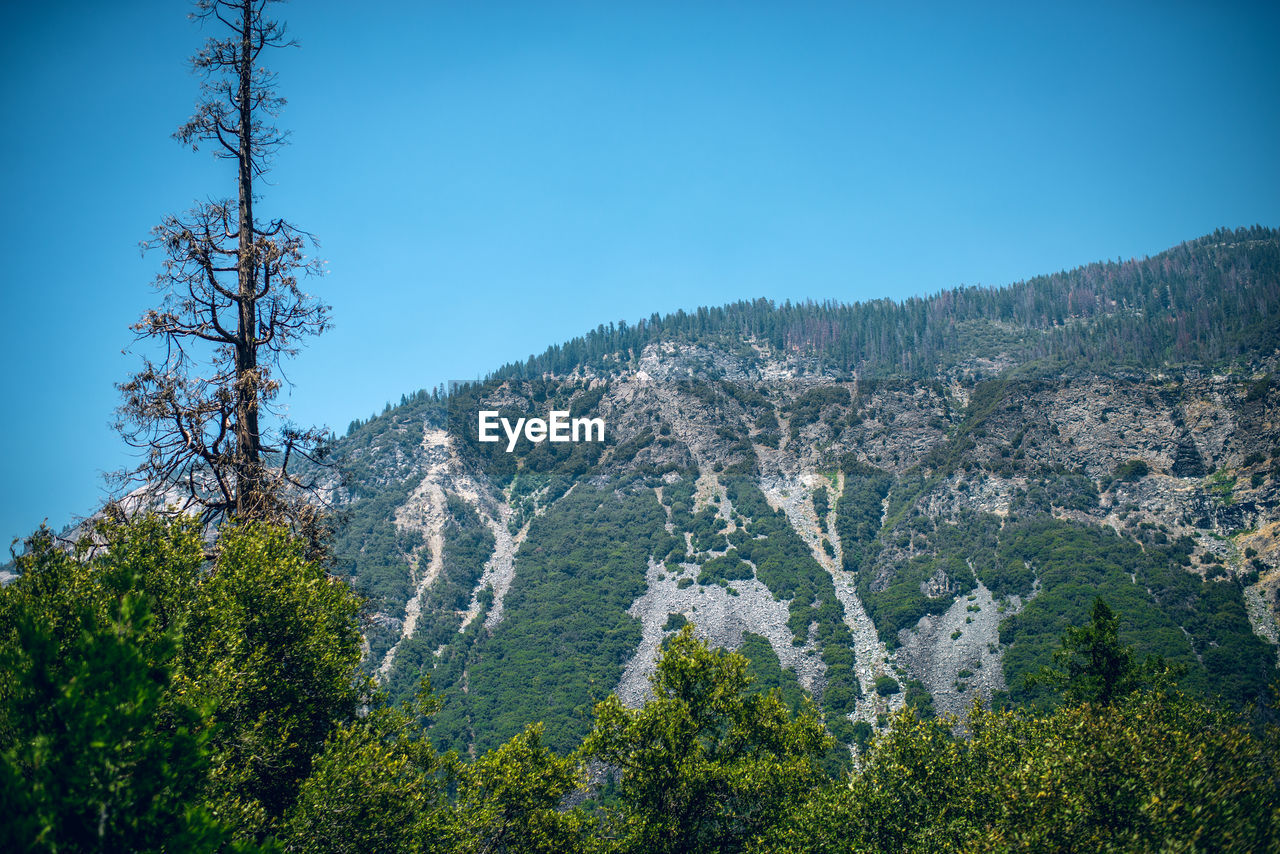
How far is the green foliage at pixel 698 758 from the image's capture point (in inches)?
869

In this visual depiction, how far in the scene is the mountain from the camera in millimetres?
105438

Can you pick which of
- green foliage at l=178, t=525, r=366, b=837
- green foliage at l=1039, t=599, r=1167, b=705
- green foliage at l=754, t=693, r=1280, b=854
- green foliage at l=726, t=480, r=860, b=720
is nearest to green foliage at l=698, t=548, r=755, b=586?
green foliage at l=726, t=480, r=860, b=720

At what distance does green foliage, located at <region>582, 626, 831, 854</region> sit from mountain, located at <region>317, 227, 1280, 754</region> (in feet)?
172

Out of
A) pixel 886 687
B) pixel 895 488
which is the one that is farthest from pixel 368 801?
pixel 895 488

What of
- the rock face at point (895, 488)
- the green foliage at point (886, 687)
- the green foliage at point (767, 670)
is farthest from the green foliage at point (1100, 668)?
the green foliage at point (886, 687)

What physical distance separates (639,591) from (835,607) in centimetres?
3540

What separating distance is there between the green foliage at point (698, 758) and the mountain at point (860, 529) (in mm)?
52353

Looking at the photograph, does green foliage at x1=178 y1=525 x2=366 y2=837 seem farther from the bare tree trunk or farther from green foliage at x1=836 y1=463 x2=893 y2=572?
green foliage at x1=836 y1=463 x2=893 y2=572

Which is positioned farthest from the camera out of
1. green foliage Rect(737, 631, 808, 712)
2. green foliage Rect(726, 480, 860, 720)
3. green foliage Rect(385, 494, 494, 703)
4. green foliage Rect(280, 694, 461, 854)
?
green foliage Rect(385, 494, 494, 703)

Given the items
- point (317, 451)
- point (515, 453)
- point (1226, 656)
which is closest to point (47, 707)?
point (317, 451)

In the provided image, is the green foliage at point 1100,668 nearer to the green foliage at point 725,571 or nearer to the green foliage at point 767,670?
the green foliage at point 767,670

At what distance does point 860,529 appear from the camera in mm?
151250

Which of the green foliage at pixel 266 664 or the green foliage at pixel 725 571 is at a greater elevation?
the green foliage at pixel 266 664

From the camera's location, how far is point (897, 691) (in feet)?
356
